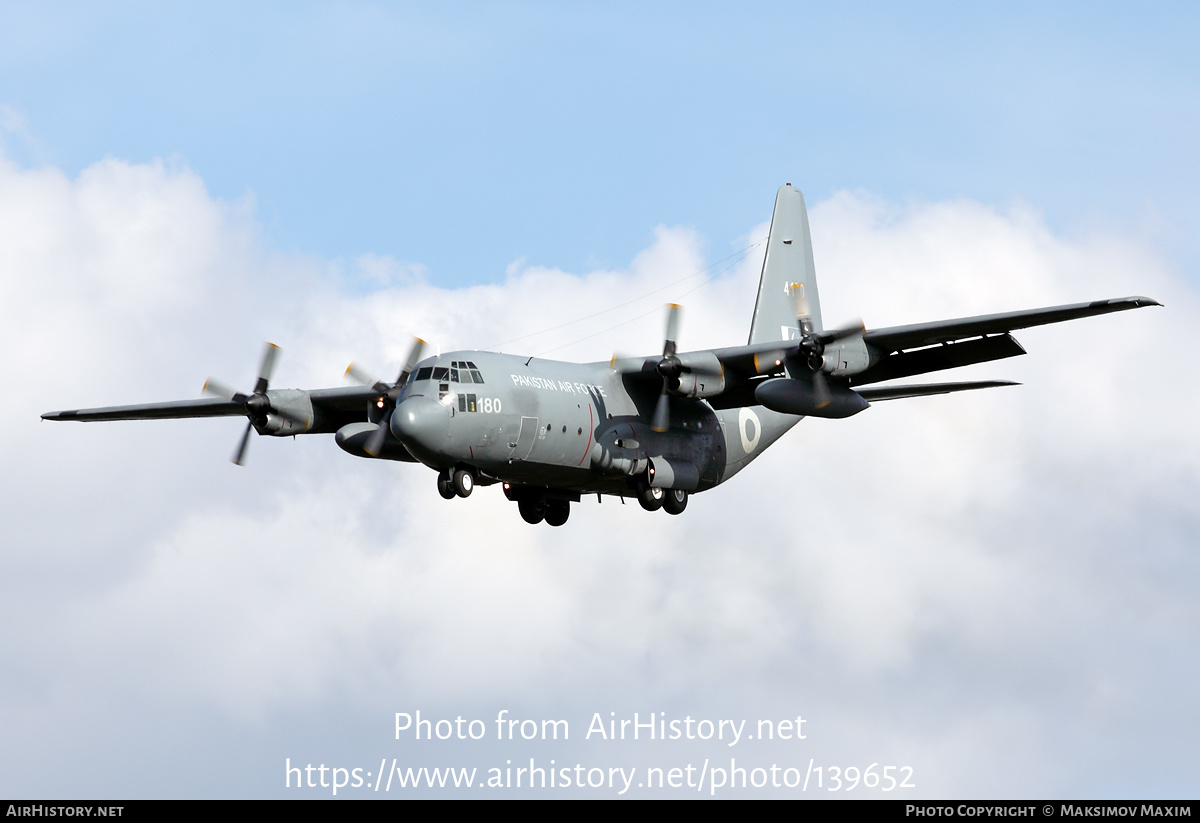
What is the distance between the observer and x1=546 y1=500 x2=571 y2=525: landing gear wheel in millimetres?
31406

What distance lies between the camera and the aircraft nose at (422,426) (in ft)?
85.9

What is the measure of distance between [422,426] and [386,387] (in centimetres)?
402

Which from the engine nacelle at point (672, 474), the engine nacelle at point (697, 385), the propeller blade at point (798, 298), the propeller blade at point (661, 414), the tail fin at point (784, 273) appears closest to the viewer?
the engine nacelle at point (697, 385)

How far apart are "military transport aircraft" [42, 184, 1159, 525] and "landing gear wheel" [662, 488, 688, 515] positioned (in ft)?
0.13

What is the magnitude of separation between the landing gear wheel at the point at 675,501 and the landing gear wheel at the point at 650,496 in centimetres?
30

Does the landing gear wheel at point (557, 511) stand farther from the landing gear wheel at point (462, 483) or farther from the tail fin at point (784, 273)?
the tail fin at point (784, 273)

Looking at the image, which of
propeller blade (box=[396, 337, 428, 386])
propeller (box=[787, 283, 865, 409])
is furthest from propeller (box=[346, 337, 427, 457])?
propeller (box=[787, 283, 865, 409])

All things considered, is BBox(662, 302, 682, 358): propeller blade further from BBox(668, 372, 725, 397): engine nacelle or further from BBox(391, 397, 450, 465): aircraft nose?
BBox(391, 397, 450, 465): aircraft nose

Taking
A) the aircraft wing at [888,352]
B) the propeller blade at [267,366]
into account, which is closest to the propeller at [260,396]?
the propeller blade at [267,366]

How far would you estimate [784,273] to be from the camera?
35438mm
